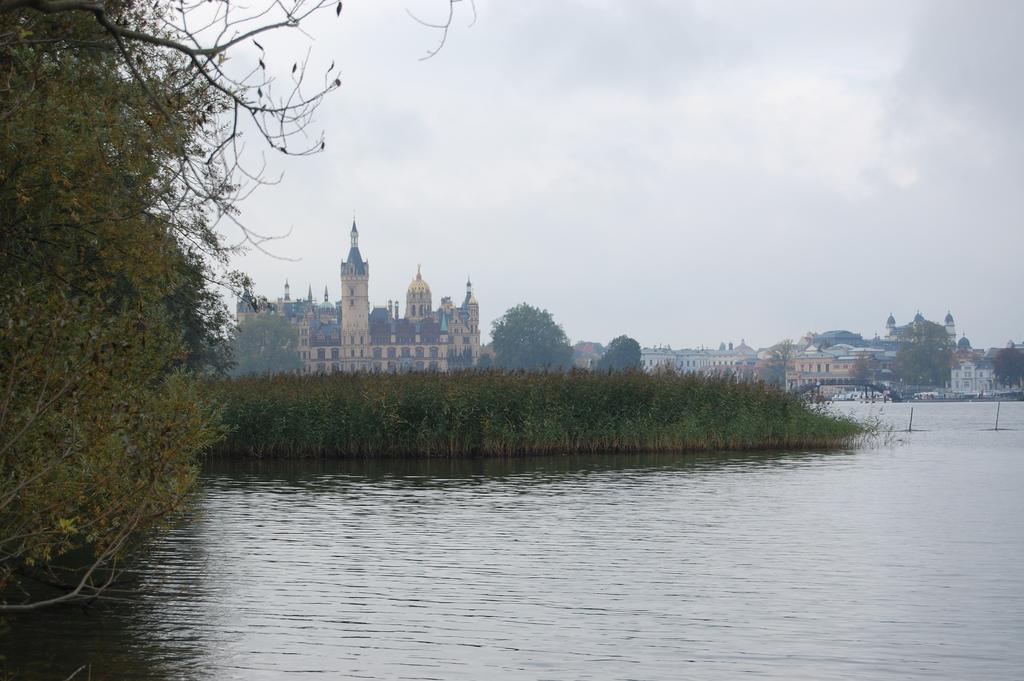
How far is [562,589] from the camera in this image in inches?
609

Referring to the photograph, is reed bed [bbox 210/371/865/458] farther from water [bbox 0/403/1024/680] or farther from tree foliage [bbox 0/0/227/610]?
tree foliage [bbox 0/0/227/610]

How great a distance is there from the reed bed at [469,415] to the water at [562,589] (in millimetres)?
6491

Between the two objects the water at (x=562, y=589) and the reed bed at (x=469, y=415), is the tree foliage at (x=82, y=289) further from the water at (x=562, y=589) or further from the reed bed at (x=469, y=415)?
the reed bed at (x=469, y=415)

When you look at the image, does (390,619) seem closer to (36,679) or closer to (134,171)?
(36,679)

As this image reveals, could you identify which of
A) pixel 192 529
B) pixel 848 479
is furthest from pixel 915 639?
pixel 848 479

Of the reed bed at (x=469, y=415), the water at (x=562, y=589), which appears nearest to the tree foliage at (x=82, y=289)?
the water at (x=562, y=589)

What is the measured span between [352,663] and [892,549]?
34.2 feet

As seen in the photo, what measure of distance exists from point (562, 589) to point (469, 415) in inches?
789

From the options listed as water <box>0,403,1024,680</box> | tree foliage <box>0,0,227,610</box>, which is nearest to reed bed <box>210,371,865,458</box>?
water <box>0,403,1024,680</box>

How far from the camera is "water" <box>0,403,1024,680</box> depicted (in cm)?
1187

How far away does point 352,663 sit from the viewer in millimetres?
11719

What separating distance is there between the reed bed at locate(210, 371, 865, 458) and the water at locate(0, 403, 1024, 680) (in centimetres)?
649

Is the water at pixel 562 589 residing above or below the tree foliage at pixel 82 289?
below

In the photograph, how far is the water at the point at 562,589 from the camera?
11867 mm
